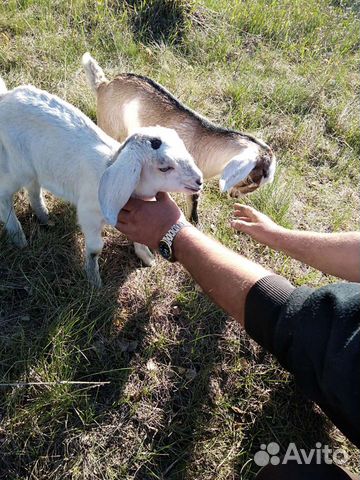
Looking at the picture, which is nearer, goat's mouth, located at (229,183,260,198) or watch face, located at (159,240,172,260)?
watch face, located at (159,240,172,260)

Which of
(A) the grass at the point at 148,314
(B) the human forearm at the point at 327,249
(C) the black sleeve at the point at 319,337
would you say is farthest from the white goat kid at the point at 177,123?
(C) the black sleeve at the point at 319,337

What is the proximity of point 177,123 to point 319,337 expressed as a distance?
8.26 ft

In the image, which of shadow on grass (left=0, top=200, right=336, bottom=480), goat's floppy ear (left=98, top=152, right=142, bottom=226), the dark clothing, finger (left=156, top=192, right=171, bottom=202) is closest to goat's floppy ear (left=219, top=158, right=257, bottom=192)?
finger (left=156, top=192, right=171, bottom=202)

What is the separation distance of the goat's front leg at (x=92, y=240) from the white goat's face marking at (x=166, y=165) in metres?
0.50

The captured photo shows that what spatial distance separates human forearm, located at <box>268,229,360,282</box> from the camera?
290cm

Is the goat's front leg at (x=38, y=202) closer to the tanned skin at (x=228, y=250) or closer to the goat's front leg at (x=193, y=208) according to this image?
the tanned skin at (x=228, y=250)

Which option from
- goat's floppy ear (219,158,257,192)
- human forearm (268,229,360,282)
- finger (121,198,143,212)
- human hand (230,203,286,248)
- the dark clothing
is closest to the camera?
the dark clothing

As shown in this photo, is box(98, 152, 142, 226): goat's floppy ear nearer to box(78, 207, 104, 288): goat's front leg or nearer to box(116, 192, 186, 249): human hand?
box(116, 192, 186, 249): human hand

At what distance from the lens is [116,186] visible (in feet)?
8.22

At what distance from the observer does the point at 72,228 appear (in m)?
3.39

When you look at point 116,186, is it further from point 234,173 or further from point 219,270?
point 234,173

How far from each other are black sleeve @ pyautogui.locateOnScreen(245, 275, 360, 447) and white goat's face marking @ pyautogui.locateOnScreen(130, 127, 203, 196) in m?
0.78

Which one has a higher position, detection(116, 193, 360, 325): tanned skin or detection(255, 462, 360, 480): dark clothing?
detection(116, 193, 360, 325): tanned skin

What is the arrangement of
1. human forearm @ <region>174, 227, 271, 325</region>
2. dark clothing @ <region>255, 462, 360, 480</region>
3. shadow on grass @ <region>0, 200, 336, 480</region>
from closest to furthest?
dark clothing @ <region>255, 462, 360, 480</region> < human forearm @ <region>174, 227, 271, 325</region> < shadow on grass @ <region>0, 200, 336, 480</region>
